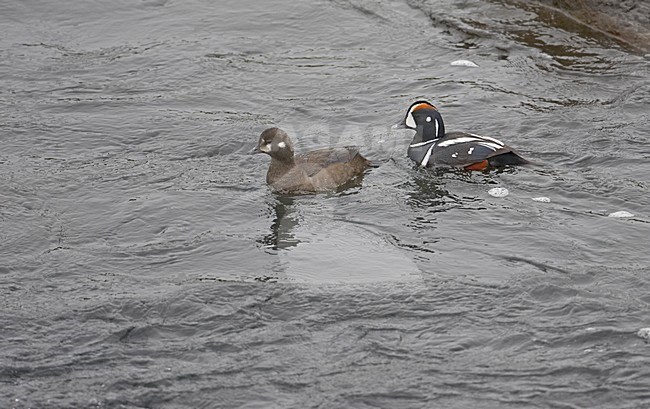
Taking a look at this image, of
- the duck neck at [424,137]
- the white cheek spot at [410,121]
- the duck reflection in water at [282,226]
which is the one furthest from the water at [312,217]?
the white cheek spot at [410,121]

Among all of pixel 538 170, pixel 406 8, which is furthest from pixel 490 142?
pixel 406 8

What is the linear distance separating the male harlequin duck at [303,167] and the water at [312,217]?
0.61 ft

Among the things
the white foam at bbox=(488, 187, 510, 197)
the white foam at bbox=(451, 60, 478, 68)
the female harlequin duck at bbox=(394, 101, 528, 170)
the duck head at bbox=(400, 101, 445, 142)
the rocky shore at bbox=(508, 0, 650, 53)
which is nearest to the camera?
the white foam at bbox=(488, 187, 510, 197)

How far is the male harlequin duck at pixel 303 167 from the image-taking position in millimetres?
11484

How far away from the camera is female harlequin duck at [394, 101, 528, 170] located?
1160cm

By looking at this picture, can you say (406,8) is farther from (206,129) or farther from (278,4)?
(206,129)

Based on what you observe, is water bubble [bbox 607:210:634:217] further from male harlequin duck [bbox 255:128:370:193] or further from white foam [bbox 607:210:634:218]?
male harlequin duck [bbox 255:128:370:193]

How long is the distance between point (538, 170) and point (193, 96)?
172 inches

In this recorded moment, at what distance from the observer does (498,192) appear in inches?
440

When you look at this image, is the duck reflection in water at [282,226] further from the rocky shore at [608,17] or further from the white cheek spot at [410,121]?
the rocky shore at [608,17]

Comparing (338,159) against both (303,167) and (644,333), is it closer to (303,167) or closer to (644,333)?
(303,167)

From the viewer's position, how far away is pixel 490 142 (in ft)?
38.3

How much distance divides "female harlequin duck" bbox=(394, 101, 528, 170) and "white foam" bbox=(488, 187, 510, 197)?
0.44m

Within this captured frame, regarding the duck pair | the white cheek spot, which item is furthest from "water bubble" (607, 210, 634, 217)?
the white cheek spot
